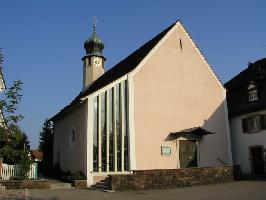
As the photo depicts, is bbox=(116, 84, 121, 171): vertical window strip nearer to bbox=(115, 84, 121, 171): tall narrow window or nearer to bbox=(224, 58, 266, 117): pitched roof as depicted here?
bbox=(115, 84, 121, 171): tall narrow window

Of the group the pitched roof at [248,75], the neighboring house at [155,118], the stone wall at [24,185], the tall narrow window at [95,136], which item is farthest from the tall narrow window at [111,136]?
the pitched roof at [248,75]

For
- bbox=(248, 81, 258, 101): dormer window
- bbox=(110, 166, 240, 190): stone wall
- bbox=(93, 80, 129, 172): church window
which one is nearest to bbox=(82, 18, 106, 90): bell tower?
bbox=(93, 80, 129, 172): church window

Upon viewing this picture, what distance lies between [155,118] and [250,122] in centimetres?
880

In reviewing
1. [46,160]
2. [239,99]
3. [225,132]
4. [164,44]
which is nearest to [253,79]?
[239,99]

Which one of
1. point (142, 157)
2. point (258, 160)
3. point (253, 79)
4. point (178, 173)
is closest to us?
point (178, 173)

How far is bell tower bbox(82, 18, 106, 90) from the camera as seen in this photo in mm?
34844

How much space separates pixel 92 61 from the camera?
35.1m

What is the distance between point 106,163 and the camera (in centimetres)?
2056

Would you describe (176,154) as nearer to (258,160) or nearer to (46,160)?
(258,160)

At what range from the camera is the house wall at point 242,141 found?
2595 centimetres

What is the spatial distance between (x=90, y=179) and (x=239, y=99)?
593 inches

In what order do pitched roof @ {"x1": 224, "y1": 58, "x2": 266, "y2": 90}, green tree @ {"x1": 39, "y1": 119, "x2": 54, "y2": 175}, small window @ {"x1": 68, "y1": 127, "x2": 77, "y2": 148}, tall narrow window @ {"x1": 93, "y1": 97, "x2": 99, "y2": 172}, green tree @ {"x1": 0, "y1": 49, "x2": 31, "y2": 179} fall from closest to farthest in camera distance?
green tree @ {"x1": 0, "y1": 49, "x2": 31, "y2": 179}
tall narrow window @ {"x1": 93, "y1": 97, "x2": 99, "y2": 172}
small window @ {"x1": 68, "y1": 127, "x2": 77, "y2": 148}
pitched roof @ {"x1": 224, "y1": 58, "x2": 266, "y2": 90}
green tree @ {"x1": 39, "y1": 119, "x2": 54, "y2": 175}

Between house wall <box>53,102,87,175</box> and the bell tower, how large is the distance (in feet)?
19.8

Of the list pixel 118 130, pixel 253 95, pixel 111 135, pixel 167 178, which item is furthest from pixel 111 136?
pixel 253 95
